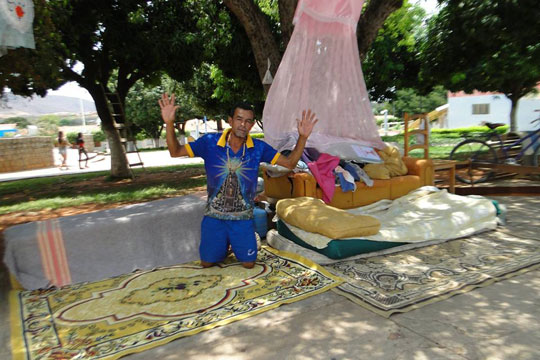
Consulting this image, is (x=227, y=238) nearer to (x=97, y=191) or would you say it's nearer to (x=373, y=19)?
(x=373, y=19)

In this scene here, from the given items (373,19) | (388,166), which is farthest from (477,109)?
(388,166)

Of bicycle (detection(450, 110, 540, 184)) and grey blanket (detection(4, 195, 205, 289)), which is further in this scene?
bicycle (detection(450, 110, 540, 184))

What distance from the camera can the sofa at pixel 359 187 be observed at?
4355 millimetres

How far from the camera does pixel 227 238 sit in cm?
332

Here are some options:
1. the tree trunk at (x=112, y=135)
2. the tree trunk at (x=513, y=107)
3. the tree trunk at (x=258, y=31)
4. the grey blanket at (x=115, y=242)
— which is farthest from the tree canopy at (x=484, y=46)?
the tree trunk at (x=112, y=135)

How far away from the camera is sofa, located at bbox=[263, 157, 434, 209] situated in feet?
14.3

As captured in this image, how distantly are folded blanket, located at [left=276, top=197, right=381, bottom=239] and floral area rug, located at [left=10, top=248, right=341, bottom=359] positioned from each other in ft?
1.08

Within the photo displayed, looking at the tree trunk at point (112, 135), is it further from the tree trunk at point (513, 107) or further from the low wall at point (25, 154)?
the tree trunk at point (513, 107)

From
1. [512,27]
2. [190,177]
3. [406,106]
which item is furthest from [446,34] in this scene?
[406,106]

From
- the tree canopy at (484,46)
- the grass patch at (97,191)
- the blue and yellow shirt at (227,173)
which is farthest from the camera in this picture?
the tree canopy at (484,46)

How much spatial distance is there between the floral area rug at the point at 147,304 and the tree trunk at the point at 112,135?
6358 millimetres

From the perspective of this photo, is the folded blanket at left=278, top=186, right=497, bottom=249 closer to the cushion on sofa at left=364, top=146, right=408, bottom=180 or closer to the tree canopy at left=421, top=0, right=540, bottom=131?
the cushion on sofa at left=364, top=146, right=408, bottom=180

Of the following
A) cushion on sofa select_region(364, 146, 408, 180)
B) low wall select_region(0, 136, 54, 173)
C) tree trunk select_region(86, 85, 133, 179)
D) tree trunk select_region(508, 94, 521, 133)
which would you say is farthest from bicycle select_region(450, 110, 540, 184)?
low wall select_region(0, 136, 54, 173)

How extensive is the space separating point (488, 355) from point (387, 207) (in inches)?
108
